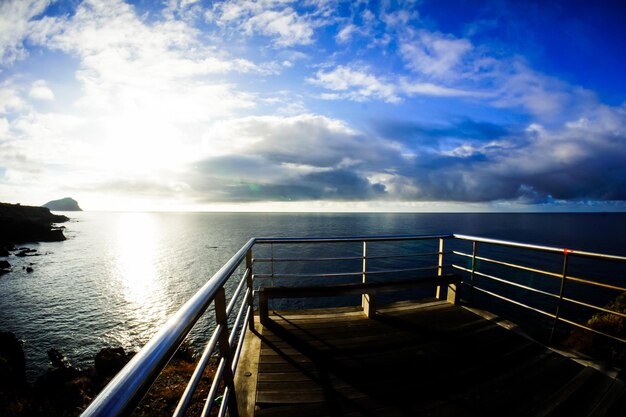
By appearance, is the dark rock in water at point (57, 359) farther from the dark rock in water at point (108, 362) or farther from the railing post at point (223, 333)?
the railing post at point (223, 333)

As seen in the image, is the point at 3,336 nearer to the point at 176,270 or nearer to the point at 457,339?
the point at 457,339

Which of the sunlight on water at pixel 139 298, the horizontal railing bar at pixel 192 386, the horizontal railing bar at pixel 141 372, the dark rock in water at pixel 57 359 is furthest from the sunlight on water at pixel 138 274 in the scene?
the horizontal railing bar at pixel 141 372

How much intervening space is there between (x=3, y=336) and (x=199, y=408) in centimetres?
2055

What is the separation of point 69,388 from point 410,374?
17127mm

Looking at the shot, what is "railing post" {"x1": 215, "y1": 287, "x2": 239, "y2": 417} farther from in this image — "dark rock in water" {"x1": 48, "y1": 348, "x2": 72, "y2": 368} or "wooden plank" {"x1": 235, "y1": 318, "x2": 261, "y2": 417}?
"dark rock in water" {"x1": 48, "y1": 348, "x2": 72, "y2": 368}

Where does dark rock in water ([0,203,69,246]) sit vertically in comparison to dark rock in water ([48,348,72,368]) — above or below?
above

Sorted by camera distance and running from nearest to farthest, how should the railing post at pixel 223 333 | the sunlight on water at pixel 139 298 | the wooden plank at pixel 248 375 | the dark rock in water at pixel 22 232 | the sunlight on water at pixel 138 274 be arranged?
the railing post at pixel 223 333, the wooden plank at pixel 248 375, the sunlight on water at pixel 139 298, the sunlight on water at pixel 138 274, the dark rock in water at pixel 22 232

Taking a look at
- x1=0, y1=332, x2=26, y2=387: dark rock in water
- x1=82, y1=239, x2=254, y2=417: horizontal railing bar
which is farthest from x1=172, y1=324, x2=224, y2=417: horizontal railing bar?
x1=0, y1=332, x2=26, y2=387: dark rock in water

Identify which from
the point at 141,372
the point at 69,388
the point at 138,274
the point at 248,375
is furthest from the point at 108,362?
the point at 138,274

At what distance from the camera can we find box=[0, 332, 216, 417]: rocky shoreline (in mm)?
7018

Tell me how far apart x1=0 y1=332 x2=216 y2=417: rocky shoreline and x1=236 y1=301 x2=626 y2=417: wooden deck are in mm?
4280

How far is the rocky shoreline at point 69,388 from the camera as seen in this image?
276 inches

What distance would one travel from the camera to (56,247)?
67.3 meters

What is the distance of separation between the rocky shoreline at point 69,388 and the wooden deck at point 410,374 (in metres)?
4.28
